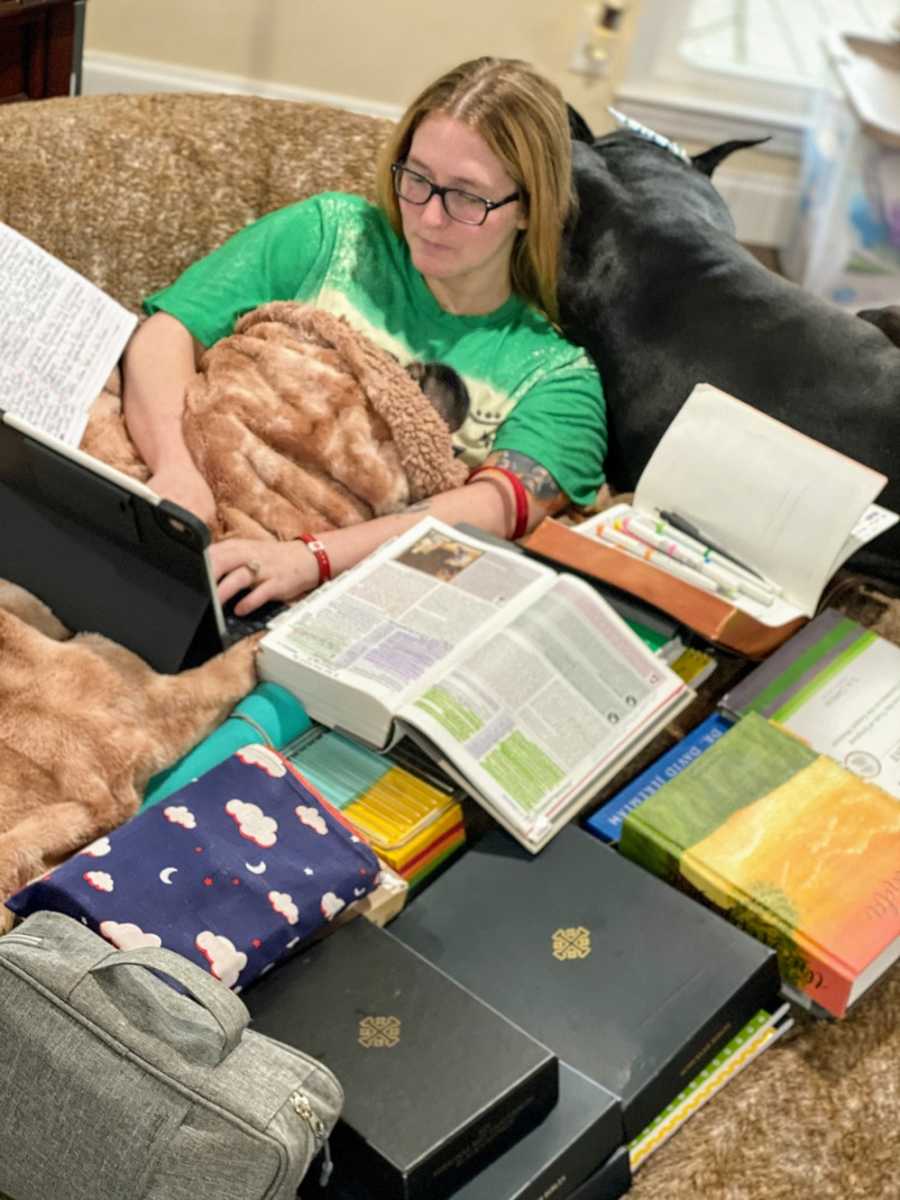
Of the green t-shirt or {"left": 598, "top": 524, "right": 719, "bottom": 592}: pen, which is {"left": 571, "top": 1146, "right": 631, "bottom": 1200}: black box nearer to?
{"left": 598, "top": 524, "right": 719, "bottom": 592}: pen

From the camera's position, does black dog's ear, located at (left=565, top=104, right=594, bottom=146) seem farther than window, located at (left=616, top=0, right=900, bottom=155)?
No

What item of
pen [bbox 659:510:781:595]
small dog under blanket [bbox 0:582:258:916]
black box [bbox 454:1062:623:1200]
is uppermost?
pen [bbox 659:510:781:595]

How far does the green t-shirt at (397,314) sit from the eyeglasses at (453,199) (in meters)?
0.14

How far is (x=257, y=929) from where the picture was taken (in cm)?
122

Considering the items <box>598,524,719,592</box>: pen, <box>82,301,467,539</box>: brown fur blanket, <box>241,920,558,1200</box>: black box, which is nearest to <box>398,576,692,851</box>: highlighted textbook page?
<box>598,524,719,592</box>: pen

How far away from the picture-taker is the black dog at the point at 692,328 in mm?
1701

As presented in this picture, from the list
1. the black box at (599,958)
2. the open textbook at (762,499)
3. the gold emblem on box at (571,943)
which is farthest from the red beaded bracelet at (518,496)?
the gold emblem on box at (571,943)

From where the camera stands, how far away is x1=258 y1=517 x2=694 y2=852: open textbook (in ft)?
4.66

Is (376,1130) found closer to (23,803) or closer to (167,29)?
(23,803)

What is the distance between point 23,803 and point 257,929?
30 cm

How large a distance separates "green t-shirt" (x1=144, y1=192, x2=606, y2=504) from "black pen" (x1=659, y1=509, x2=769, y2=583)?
19 cm

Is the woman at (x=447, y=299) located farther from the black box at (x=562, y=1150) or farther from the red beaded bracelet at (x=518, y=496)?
the black box at (x=562, y=1150)

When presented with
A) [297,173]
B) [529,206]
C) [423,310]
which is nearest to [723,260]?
[529,206]

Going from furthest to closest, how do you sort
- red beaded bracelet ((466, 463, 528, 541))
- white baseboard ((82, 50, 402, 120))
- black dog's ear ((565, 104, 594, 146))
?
white baseboard ((82, 50, 402, 120))
black dog's ear ((565, 104, 594, 146))
red beaded bracelet ((466, 463, 528, 541))
